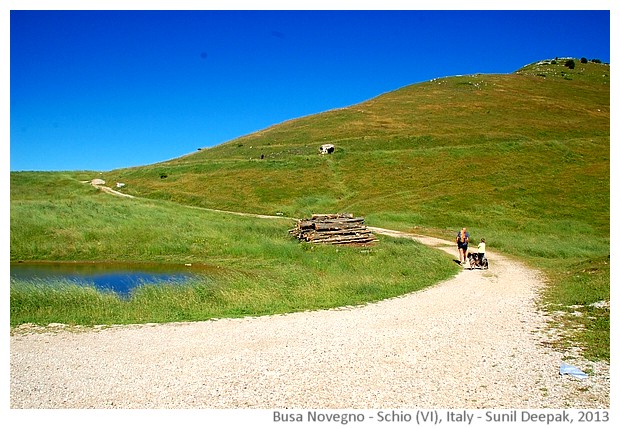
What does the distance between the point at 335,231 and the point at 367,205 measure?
24.2 metres

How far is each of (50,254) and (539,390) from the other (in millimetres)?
28943

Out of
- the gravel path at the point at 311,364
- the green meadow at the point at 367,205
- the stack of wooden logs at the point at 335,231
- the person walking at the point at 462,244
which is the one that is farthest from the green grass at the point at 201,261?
the gravel path at the point at 311,364

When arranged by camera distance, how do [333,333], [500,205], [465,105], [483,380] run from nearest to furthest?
[483,380], [333,333], [500,205], [465,105]

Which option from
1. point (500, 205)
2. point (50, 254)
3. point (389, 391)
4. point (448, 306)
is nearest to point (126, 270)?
point (50, 254)

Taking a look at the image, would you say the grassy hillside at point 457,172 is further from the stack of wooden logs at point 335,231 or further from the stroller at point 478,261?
the stack of wooden logs at point 335,231

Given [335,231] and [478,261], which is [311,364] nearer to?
[478,261]

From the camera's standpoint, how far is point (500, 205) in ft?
171

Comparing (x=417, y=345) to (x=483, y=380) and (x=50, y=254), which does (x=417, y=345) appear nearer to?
(x=483, y=380)

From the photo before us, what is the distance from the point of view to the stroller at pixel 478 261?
2455 centimetres

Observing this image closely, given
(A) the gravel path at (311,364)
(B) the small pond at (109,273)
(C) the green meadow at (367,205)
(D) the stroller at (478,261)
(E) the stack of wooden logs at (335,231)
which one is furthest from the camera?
(E) the stack of wooden logs at (335,231)

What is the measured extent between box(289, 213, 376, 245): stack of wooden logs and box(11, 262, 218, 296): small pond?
8810 millimetres

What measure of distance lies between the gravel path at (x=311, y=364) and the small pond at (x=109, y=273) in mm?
8851

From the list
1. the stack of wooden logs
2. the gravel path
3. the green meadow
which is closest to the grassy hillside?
the green meadow

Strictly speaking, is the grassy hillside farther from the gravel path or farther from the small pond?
the small pond
